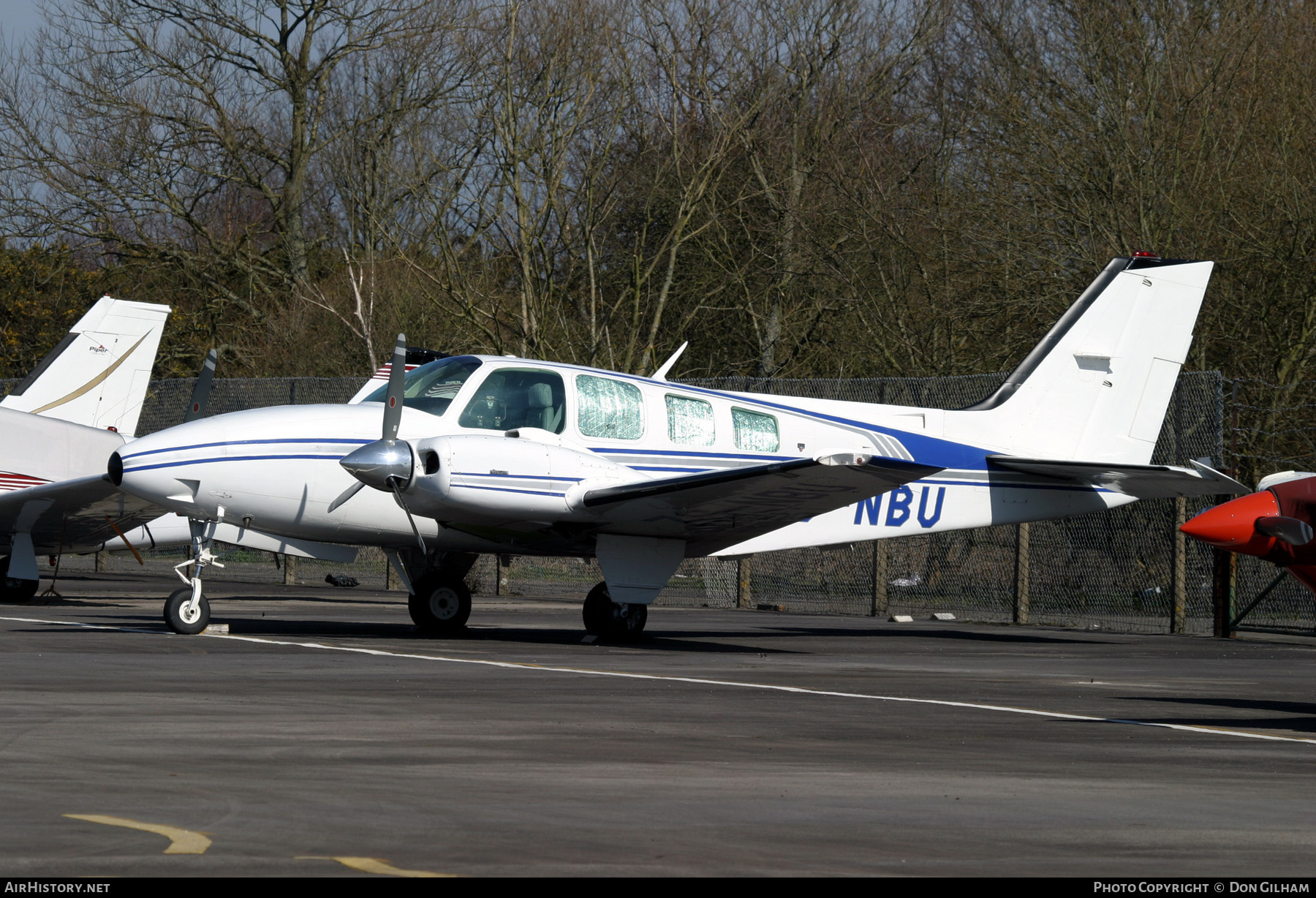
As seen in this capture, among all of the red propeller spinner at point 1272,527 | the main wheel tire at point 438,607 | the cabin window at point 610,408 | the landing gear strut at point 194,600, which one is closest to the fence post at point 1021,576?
the cabin window at point 610,408

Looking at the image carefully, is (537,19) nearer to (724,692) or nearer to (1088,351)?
(1088,351)

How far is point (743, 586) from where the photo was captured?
22.1 m

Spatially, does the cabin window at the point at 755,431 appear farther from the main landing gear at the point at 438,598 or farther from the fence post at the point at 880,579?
the fence post at the point at 880,579

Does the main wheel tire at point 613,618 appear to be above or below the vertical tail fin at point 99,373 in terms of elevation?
below

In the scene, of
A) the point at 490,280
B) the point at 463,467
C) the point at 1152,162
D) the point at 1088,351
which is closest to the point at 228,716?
the point at 463,467

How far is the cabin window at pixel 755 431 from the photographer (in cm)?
1561

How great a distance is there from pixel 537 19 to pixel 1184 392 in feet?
44.2

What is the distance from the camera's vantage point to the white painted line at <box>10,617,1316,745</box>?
873 cm

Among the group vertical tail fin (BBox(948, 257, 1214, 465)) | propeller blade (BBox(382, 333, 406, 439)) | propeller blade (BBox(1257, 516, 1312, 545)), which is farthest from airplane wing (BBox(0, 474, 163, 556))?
propeller blade (BBox(1257, 516, 1312, 545))

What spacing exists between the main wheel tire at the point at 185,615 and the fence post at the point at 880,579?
957cm

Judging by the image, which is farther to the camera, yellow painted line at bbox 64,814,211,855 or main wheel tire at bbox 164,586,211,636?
main wheel tire at bbox 164,586,211,636

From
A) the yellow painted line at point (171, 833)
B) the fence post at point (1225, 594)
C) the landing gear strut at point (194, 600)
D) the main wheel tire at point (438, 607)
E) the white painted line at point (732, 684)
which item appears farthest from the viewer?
the fence post at point (1225, 594)

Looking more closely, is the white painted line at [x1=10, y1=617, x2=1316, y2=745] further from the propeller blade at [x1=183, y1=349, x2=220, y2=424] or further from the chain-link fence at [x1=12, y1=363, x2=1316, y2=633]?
the chain-link fence at [x1=12, y1=363, x2=1316, y2=633]

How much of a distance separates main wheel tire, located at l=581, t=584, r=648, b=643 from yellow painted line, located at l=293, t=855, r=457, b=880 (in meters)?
10.2
